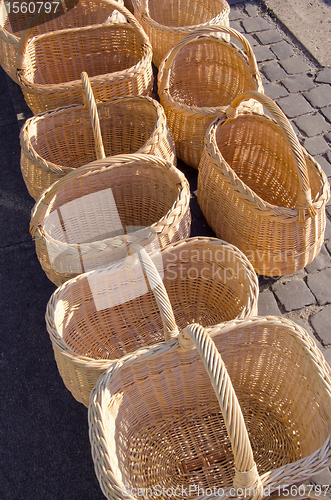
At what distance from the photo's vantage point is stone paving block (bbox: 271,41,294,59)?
3.43 metres

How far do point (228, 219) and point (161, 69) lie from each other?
1.06 m

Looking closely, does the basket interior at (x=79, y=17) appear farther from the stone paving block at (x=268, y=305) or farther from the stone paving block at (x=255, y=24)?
the stone paving block at (x=268, y=305)

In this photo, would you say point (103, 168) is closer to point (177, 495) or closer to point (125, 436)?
point (125, 436)

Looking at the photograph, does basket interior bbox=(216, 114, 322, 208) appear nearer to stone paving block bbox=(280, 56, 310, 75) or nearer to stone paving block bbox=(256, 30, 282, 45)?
stone paving block bbox=(280, 56, 310, 75)

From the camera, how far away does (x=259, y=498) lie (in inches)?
46.0

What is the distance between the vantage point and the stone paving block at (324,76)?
3219mm

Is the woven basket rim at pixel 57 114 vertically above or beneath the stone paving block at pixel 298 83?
above

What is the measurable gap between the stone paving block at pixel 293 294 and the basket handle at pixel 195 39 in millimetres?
1137

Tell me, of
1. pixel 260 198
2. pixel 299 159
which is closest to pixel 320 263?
pixel 260 198

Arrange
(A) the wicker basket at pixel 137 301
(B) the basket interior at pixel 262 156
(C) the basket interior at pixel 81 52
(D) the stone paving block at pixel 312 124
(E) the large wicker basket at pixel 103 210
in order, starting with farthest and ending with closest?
(D) the stone paving block at pixel 312 124 → (C) the basket interior at pixel 81 52 → (B) the basket interior at pixel 262 156 → (E) the large wicker basket at pixel 103 210 → (A) the wicker basket at pixel 137 301

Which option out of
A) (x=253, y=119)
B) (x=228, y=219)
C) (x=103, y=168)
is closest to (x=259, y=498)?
(x=228, y=219)

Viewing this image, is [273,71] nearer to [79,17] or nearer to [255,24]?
[255,24]

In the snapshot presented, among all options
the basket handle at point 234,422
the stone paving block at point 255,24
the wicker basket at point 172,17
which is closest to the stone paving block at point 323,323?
the basket handle at point 234,422

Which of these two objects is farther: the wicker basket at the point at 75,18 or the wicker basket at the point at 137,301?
the wicker basket at the point at 75,18
